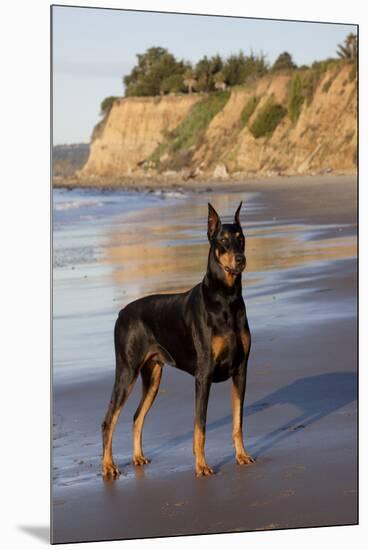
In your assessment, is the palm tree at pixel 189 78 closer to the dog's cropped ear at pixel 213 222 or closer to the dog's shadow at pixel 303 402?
the dog's cropped ear at pixel 213 222

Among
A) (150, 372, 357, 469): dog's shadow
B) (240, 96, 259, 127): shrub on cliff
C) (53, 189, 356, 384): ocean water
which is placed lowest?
(150, 372, 357, 469): dog's shadow

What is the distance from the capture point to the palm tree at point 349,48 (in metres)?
8.52

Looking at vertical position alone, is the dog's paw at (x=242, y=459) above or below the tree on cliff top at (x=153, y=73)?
below

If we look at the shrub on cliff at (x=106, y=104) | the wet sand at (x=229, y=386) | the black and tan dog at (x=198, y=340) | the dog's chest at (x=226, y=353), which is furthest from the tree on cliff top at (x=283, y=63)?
the dog's chest at (x=226, y=353)

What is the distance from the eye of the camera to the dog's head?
23.8 feet

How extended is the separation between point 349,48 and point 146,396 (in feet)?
7.83

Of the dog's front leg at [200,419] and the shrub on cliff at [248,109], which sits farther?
the shrub on cliff at [248,109]

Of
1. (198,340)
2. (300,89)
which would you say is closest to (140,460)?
(198,340)

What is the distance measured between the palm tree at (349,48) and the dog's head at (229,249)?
1691mm

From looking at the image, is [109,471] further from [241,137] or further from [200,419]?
[241,137]

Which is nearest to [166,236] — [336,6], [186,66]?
[186,66]

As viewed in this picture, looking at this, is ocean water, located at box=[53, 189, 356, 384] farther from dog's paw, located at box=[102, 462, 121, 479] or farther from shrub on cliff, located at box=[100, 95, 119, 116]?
dog's paw, located at box=[102, 462, 121, 479]

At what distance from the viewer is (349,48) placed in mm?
8539

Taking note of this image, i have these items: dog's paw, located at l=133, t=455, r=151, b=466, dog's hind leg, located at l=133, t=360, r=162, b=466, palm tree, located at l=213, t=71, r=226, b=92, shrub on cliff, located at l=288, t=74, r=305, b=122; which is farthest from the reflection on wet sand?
dog's paw, located at l=133, t=455, r=151, b=466
